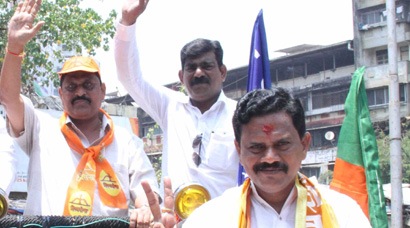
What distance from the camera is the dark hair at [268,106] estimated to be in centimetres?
279

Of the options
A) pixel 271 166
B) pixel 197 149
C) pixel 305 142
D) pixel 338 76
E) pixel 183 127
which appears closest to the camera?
pixel 271 166

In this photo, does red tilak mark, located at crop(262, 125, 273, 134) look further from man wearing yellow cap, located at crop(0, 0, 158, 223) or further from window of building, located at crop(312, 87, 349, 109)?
window of building, located at crop(312, 87, 349, 109)

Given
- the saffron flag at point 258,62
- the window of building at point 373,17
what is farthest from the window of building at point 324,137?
the saffron flag at point 258,62

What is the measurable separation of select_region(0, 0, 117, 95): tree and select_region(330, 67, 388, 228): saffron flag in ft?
25.8

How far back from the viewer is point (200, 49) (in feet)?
13.7

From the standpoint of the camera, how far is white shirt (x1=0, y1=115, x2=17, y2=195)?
341cm

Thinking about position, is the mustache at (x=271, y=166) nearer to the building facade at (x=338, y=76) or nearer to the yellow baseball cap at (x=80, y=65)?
the yellow baseball cap at (x=80, y=65)

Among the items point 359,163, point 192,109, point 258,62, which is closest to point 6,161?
point 192,109

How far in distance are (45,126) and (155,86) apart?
83 cm

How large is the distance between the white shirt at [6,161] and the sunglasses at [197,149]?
1024 mm

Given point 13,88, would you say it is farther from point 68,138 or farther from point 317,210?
point 317,210

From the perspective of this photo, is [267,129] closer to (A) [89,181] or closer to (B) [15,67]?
(A) [89,181]

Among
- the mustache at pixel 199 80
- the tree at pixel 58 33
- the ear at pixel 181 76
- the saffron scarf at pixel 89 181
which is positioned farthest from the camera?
the tree at pixel 58 33

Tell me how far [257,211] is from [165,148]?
154cm
